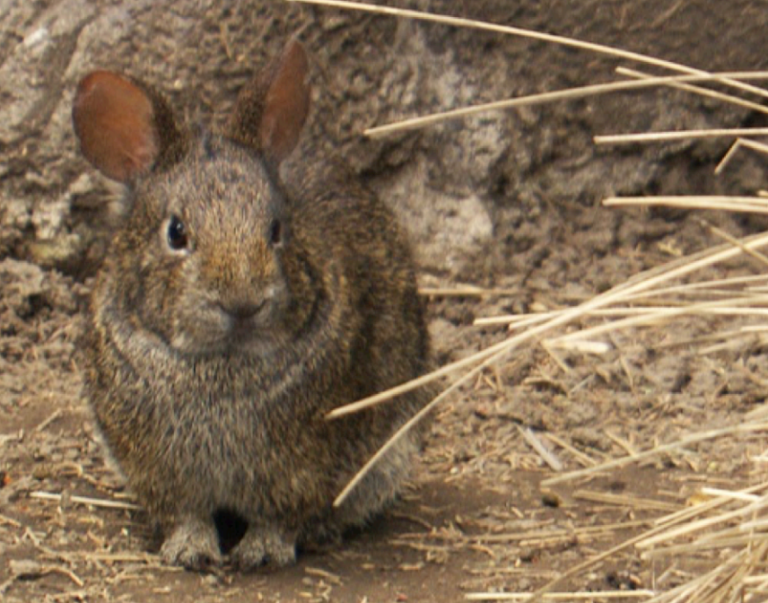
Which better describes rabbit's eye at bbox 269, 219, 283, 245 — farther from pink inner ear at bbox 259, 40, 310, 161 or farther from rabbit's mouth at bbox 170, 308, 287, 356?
pink inner ear at bbox 259, 40, 310, 161

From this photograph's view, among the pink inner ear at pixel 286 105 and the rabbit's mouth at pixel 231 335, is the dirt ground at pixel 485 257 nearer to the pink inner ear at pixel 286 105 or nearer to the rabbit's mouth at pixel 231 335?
the rabbit's mouth at pixel 231 335

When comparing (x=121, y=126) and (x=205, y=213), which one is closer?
(x=205, y=213)

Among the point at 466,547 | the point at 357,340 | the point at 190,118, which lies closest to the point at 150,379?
the point at 357,340

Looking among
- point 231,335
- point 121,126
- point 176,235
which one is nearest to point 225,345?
point 231,335

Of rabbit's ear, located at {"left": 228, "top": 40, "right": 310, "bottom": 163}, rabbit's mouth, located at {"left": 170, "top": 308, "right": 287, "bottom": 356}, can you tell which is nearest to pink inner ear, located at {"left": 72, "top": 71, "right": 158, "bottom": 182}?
rabbit's ear, located at {"left": 228, "top": 40, "right": 310, "bottom": 163}

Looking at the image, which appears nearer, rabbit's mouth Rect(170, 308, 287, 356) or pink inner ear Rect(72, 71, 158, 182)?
rabbit's mouth Rect(170, 308, 287, 356)

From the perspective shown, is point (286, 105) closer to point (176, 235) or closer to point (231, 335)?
point (176, 235)
